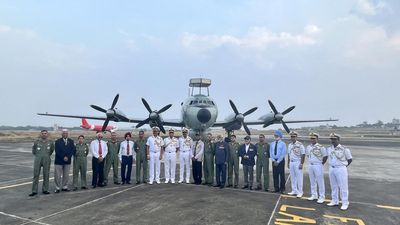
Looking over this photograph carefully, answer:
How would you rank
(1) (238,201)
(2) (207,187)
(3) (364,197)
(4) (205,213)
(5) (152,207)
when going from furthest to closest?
(2) (207,187) → (3) (364,197) → (1) (238,201) → (5) (152,207) → (4) (205,213)

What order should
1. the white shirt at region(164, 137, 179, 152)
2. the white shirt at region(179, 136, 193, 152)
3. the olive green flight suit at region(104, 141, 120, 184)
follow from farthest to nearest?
the white shirt at region(179, 136, 193, 152) → the white shirt at region(164, 137, 179, 152) → the olive green flight suit at region(104, 141, 120, 184)

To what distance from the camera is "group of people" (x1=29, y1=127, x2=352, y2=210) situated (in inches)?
384

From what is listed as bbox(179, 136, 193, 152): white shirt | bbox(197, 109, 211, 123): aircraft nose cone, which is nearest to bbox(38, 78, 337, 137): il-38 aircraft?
bbox(197, 109, 211, 123): aircraft nose cone

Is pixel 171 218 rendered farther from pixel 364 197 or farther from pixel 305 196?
pixel 364 197

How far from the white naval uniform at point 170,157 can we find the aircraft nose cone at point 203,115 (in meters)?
11.5

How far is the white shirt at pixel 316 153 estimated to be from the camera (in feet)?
32.3

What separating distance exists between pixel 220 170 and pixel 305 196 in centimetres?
338

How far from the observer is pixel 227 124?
28.0 m

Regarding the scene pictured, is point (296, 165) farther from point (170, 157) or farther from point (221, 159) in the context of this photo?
point (170, 157)

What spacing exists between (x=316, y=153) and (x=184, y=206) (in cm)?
476

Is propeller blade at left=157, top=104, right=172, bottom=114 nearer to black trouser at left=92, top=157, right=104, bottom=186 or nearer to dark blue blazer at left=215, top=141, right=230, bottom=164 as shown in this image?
black trouser at left=92, top=157, right=104, bottom=186

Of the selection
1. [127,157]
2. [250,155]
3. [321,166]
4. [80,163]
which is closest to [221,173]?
[250,155]

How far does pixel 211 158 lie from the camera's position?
12.5 meters

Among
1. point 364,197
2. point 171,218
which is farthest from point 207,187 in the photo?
point 364,197
